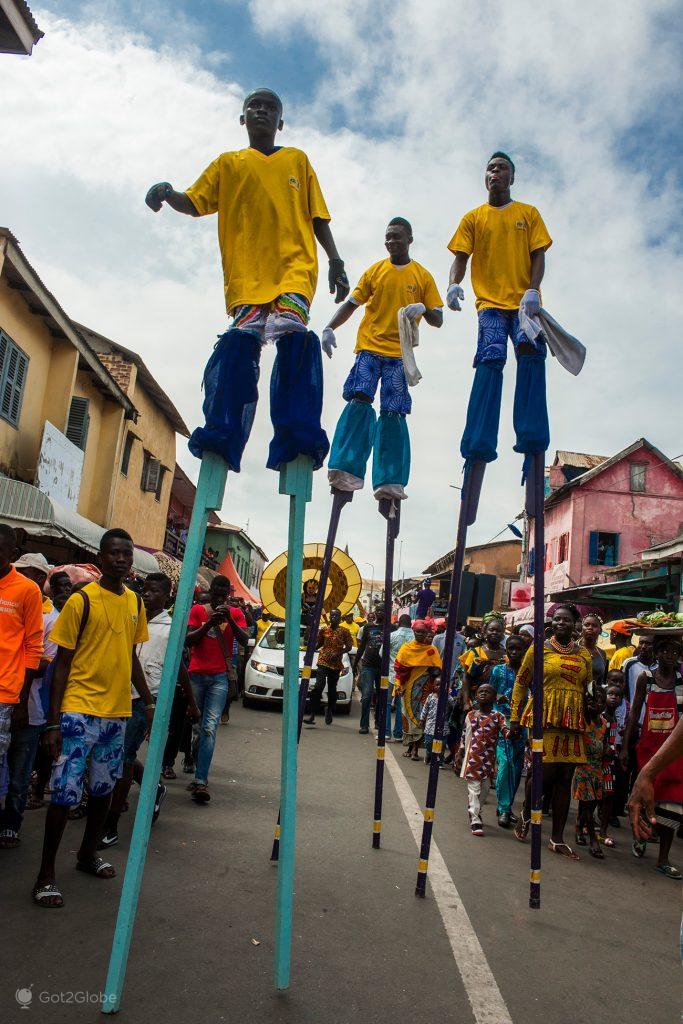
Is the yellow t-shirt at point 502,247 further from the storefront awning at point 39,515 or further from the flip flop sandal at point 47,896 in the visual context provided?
the storefront awning at point 39,515

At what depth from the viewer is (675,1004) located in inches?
134

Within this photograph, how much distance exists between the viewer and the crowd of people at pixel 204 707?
415cm

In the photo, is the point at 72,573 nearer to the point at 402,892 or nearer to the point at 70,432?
the point at 402,892

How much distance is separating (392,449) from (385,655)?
4.86 feet

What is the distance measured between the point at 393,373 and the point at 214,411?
2.35 meters

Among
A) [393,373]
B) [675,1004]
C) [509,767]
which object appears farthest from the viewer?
[509,767]

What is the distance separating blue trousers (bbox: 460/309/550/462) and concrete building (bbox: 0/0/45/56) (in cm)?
720

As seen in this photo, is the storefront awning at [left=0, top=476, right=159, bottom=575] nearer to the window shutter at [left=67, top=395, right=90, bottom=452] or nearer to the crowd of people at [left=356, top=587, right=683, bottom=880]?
the window shutter at [left=67, top=395, right=90, bottom=452]

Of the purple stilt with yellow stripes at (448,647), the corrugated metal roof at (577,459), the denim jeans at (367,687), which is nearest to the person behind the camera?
the purple stilt with yellow stripes at (448,647)

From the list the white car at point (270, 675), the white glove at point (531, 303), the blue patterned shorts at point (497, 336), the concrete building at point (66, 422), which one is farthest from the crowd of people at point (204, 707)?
the concrete building at point (66, 422)

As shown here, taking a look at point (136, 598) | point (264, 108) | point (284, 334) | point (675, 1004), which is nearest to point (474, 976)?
point (675, 1004)

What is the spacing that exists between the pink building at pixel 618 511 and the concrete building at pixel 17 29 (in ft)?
99.6

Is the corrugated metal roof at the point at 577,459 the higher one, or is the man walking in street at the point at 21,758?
the corrugated metal roof at the point at 577,459

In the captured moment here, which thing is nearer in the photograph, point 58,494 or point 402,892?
point 402,892
